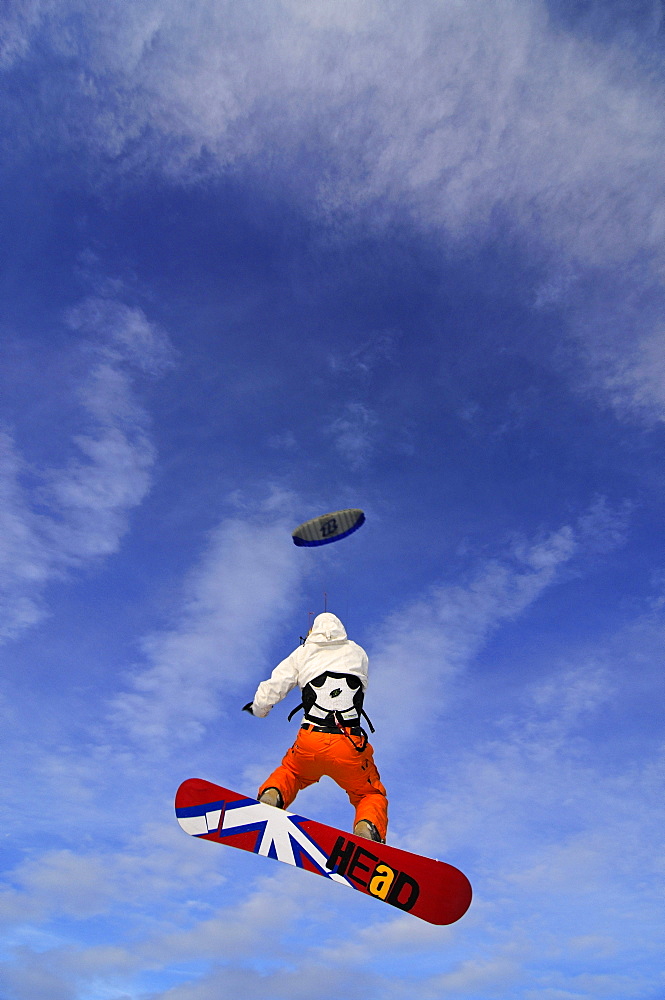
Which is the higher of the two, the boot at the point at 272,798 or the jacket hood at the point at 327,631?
the jacket hood at the point at 327,631

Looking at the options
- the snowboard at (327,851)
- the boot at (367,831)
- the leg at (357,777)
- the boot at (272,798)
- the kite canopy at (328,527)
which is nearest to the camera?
the snowboard at (327,851)

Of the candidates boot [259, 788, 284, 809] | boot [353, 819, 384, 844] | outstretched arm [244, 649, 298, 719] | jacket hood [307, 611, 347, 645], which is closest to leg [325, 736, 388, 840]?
boot [353, 819, 384, 844]

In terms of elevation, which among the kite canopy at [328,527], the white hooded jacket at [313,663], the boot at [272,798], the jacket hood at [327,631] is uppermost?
the kite canopy at [328,527]

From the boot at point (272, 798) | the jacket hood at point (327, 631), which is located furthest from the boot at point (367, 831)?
the jacket hood at point (327, 631)

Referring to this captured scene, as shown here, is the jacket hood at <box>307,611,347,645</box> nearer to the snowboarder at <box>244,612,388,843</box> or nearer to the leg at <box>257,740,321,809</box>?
the snowboarder at <box>244,612,388,843</box>

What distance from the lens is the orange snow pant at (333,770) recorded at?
9070mm

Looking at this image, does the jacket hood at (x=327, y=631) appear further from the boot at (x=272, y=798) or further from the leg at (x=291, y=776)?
the boot at (x=272, y=798)

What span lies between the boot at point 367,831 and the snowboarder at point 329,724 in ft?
0.03

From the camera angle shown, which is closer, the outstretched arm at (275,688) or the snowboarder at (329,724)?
the snowboarder at (329,724)

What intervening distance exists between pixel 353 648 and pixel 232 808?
271 cm

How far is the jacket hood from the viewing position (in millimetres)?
9984

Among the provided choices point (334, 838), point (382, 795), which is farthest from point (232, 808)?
point (382, 795)

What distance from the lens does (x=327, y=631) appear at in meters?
9.98

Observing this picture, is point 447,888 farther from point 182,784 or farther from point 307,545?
point 307,545
